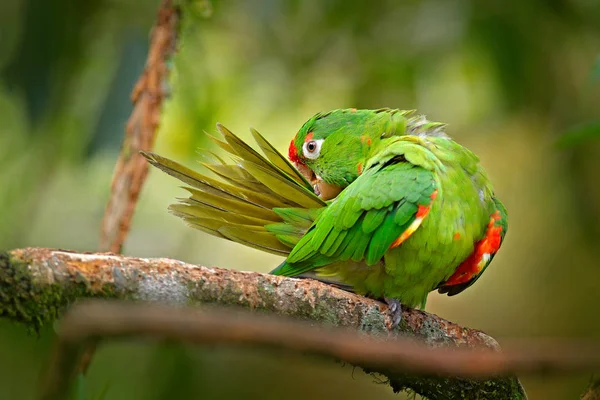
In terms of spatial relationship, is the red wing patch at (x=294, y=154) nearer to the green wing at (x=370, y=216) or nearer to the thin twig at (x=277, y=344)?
the green wing at (x=370, y=216)

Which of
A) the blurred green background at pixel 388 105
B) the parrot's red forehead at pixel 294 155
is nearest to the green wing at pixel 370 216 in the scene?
the parrot's red forehead at pixel 294 155

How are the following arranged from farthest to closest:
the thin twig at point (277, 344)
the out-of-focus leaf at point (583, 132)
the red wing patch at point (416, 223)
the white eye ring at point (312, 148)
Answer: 1. the white eye ring at point (312, 148)
2. the out-of-focus leaf at point (583, 132)
3. the red wing patch at point (416, 223)
4. the thin twig at point (277, 344)

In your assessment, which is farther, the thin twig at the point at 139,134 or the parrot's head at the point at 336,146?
the thin twig at the point at 139,134

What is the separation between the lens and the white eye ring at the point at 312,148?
366 centimetres

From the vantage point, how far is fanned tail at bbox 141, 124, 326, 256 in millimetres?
3338

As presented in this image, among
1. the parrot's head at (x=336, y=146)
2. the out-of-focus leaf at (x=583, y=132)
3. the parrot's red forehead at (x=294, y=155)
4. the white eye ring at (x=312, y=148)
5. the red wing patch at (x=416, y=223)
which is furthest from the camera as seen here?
the parrot's red forehead at (x=294, y=155)

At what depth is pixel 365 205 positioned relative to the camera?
2982 mm

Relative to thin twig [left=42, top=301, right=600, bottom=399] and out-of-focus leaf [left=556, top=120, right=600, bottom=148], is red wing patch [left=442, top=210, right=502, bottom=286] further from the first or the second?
thin twig [left=42, top=301, right=600, bottom=399]

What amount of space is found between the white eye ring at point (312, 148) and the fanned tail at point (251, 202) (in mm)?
248

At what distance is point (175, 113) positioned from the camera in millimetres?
6648

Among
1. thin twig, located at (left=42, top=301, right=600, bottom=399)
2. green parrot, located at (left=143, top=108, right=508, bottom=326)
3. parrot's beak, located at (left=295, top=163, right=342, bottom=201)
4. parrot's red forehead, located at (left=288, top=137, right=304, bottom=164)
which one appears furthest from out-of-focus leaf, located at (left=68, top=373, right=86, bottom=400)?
parrot's red forehead, located at (left=288, top=137, right=304, bottom=164)

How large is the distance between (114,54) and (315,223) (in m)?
3.17

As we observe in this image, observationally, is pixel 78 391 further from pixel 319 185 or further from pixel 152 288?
pixel 319 185

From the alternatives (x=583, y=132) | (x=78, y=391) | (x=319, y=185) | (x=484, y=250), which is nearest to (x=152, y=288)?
(x=78, y=391)
